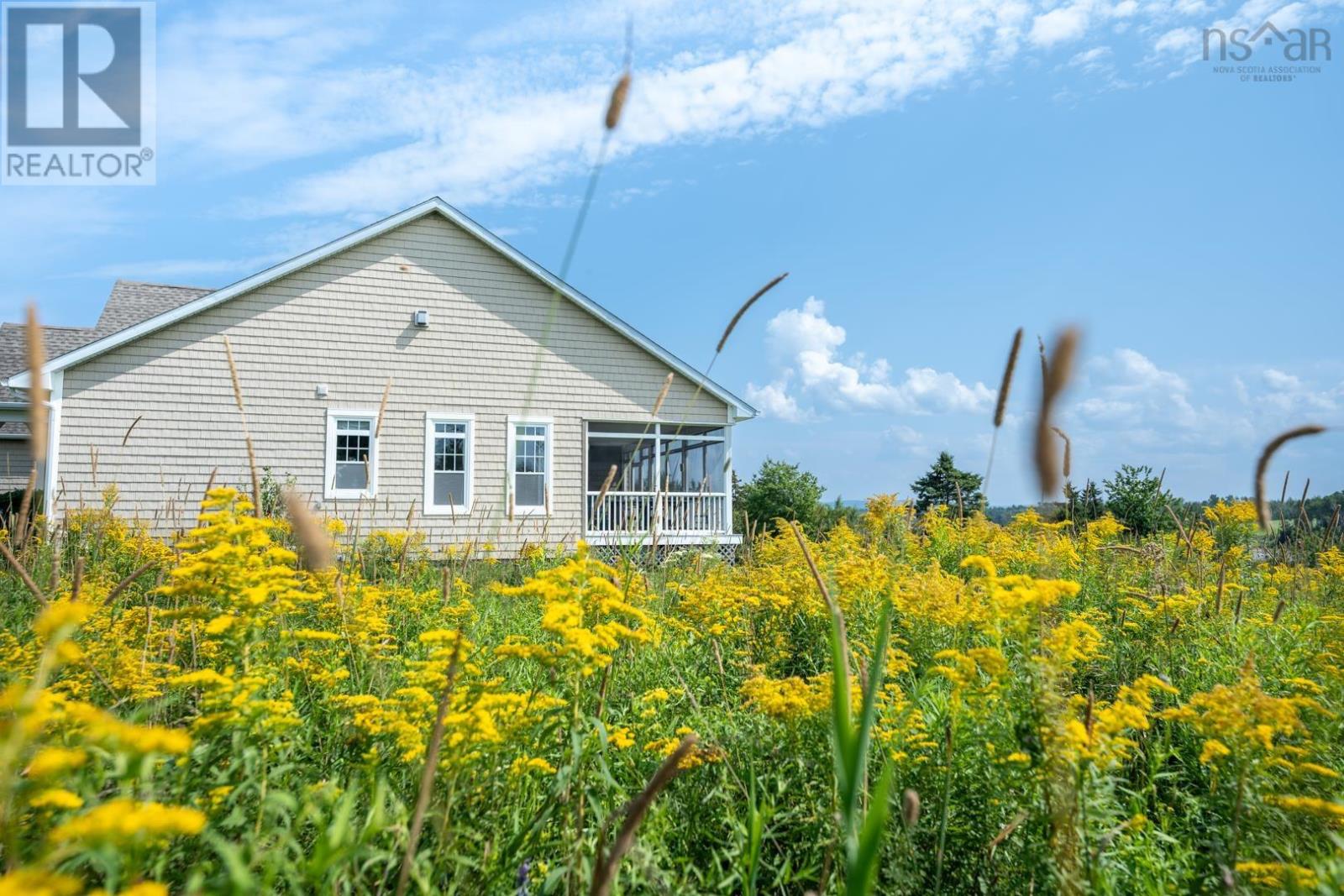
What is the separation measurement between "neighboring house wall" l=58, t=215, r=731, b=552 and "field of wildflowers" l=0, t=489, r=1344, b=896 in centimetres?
999

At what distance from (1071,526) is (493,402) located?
1121 centimetres

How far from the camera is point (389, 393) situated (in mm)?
13312

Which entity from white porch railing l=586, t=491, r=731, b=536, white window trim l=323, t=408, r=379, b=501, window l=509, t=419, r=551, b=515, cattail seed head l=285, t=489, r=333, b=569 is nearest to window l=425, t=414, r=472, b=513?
window l=509, t=419, r=551, b=515

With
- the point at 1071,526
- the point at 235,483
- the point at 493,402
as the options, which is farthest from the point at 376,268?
the point at 1071,526

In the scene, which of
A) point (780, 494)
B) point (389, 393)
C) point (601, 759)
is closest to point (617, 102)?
point (601, 759)

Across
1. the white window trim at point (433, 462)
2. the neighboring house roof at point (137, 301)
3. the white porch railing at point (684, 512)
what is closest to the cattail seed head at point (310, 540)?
the white window trim at point (433, 462)

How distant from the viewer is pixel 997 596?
2.37m

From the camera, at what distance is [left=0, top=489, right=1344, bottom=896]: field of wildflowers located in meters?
1.48

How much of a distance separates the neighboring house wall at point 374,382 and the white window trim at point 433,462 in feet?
0.40

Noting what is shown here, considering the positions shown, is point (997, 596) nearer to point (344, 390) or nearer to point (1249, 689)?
point (1249, 689)

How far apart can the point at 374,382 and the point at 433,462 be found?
80.0 inches

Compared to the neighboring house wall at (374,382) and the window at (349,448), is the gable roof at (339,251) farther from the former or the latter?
the window at (349,448)

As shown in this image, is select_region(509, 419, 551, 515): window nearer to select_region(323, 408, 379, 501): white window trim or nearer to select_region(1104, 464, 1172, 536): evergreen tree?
select_region(323, 408, 379, 501): white window trim

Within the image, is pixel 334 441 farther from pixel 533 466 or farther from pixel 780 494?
pixel 780 494
